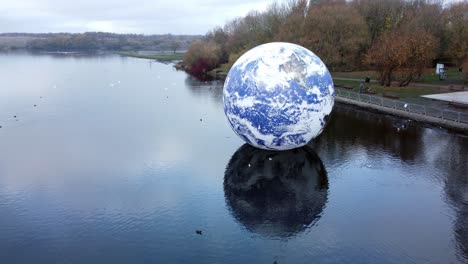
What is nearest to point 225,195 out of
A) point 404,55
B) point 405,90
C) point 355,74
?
point 404,55

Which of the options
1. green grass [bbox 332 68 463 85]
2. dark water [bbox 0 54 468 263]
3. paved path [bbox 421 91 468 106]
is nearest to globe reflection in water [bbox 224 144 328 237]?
dark water [bbox 0 54 468 263]

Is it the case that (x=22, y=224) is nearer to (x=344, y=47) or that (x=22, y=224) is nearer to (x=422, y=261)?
(x=422, y=261)

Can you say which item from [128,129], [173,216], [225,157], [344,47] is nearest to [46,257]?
[173,216]

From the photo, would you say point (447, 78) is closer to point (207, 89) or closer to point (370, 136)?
point (370, 136)

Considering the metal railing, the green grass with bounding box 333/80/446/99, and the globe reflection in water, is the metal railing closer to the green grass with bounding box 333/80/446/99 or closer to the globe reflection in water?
the green grass with bounding box 333/80/446/99

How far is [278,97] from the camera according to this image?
1995cm

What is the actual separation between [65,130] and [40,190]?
12.0 m

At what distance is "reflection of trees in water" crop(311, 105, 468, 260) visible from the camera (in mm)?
18125

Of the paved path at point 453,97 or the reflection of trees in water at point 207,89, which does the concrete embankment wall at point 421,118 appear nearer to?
the paved path at point 453,97

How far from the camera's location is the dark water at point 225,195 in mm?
13758

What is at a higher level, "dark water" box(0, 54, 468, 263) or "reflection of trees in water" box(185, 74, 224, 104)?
"reflection of trees in water" box(185, 74, 224, 104)

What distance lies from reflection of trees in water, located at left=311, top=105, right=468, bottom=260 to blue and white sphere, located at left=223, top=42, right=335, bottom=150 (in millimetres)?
3694

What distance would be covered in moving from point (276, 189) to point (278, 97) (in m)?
4.74

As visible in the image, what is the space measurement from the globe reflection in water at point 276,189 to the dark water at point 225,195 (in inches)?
2.5
